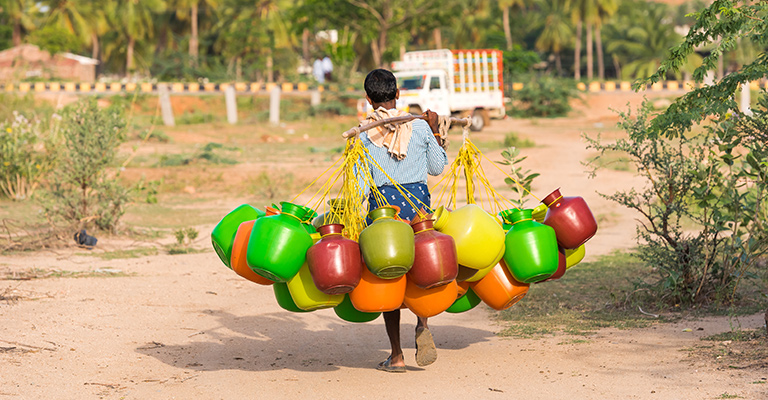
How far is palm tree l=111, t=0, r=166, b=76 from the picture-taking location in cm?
4706

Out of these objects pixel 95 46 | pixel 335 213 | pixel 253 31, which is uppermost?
pixel 95 46

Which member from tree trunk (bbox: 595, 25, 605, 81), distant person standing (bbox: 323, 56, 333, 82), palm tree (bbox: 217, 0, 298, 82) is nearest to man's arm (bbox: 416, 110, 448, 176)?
palm tree (bbox: 217, 0, 298, 82)

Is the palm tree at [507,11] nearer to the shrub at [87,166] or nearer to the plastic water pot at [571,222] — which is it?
the shrub at [87,166]

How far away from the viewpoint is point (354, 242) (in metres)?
4.02

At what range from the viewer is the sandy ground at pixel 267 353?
4.31 metres

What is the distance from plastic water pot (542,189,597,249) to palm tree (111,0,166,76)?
4499 cm

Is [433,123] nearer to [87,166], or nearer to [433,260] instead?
[433,260]

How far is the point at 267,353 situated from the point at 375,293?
1628 mm

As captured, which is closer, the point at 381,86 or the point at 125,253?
the point at 381,86

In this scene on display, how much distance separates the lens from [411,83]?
869 inches

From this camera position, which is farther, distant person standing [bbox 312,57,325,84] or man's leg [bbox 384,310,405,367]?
distant person standing [bbox 312,57,325,84]

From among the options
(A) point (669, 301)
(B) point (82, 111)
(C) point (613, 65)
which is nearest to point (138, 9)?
(C) point (613, 65)

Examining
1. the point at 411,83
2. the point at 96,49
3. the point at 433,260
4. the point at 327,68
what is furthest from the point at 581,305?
the point at 96,49

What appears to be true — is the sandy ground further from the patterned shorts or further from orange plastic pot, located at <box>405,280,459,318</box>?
the patterned shorts
